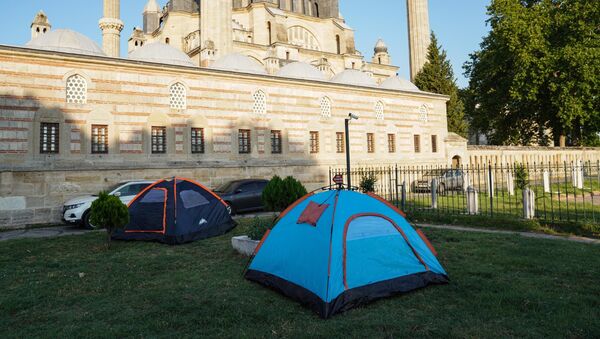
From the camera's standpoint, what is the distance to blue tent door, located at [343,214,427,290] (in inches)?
212

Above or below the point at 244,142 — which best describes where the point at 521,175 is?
below

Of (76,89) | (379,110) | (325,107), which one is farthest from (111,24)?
(379,110)

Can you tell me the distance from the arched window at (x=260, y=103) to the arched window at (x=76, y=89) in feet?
25.6

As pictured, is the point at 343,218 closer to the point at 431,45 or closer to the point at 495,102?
the point at 495,102

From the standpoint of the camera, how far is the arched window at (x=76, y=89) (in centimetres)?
1577

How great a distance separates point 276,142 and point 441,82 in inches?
926

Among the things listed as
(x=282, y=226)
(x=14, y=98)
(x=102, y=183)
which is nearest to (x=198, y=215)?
(x=282, y=226)

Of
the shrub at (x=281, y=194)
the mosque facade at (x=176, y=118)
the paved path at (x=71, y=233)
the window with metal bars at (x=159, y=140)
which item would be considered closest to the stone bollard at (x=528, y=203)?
the paved path at (x=71, y=233)

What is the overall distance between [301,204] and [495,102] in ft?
98.2

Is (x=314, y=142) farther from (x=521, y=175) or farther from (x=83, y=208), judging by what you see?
(x=83, y=208)

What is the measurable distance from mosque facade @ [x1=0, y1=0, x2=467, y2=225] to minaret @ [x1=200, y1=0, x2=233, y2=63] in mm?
67

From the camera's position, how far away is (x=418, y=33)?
130 feet

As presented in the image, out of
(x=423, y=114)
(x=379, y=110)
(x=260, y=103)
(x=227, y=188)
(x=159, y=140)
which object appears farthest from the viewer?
(x=423, y=114)

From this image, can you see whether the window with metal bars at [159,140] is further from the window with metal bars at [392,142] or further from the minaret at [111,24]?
the window with metal bars at [392,142]
